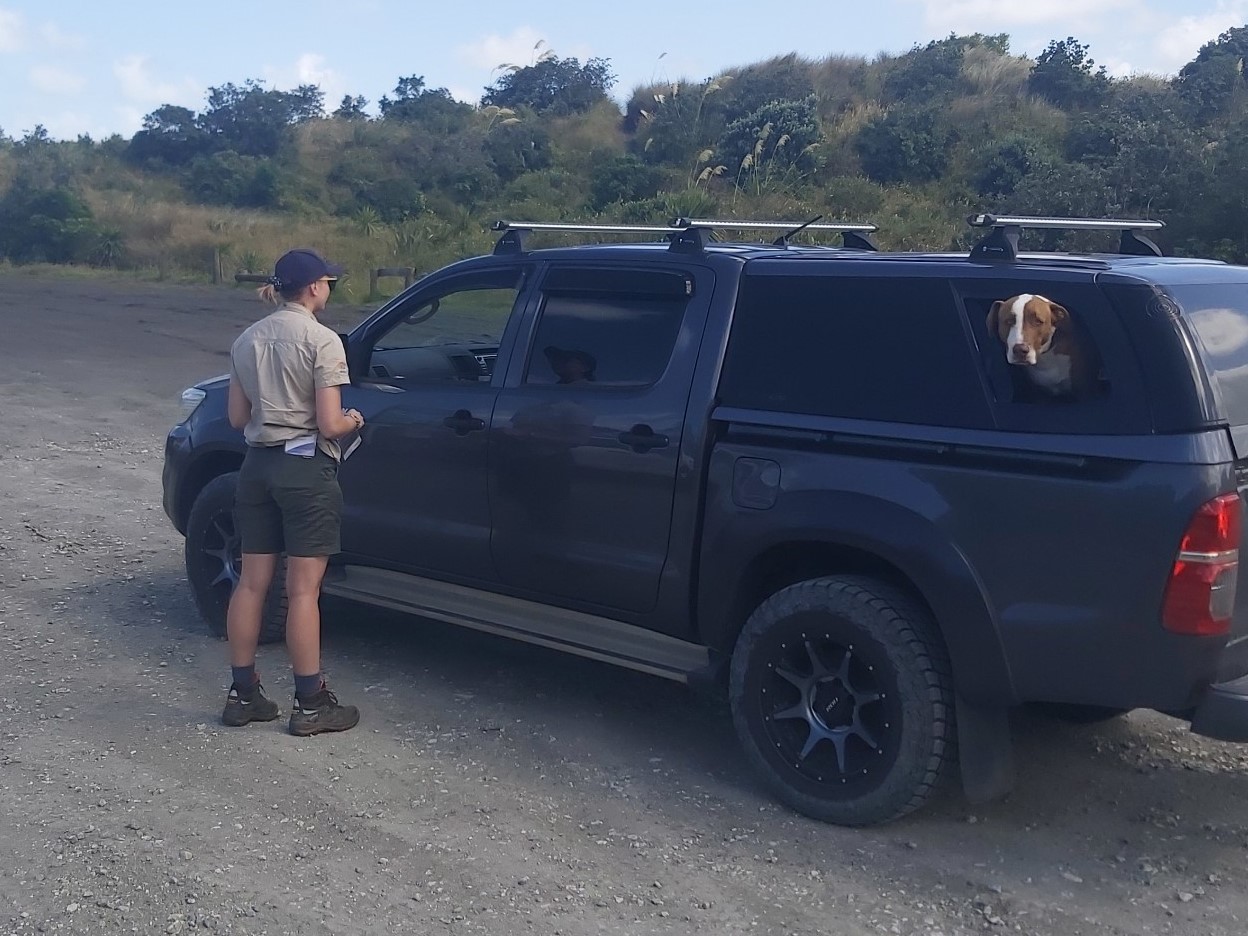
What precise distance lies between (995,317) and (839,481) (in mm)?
707

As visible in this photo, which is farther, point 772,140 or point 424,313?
point 772,140

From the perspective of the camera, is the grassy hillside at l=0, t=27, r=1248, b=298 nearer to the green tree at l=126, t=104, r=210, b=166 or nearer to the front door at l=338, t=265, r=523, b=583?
the green tree at l=126, t=104, r=210, b=166

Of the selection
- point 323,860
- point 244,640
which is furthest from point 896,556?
point 244,640

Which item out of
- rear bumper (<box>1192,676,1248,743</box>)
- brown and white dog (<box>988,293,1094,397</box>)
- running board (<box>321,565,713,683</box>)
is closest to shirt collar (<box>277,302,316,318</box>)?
running board (<box>321,565,713,683</box>)

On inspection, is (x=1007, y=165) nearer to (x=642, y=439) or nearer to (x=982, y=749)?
(x=642, y=439)

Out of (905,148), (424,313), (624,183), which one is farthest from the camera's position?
(624,183)

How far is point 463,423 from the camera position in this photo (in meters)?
5.44

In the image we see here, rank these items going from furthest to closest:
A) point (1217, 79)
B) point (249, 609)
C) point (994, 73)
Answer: point (994, 73), point (1217, 79), point (249, 609)

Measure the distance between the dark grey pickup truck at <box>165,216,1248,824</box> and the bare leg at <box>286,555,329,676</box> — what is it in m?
0.57

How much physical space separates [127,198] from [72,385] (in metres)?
34.3

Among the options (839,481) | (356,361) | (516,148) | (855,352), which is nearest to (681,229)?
(855,352)

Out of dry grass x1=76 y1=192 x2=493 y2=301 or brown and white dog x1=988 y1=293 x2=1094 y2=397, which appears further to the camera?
dry grass x1=76 y1=192 x2=493 y2=301

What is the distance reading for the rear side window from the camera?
168 inches

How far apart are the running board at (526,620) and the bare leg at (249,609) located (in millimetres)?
631
